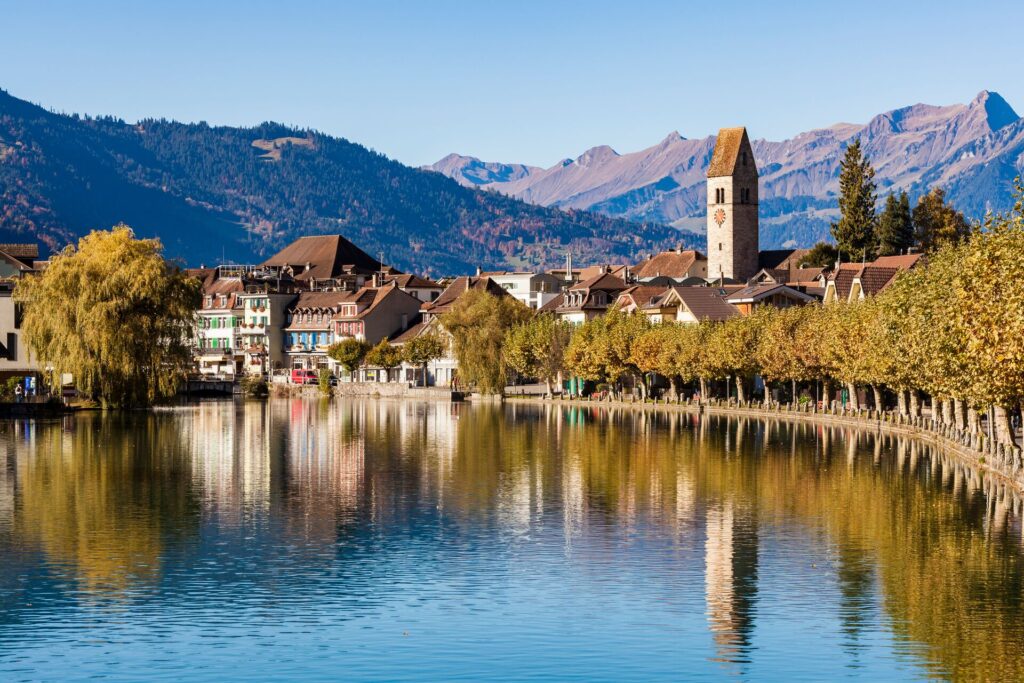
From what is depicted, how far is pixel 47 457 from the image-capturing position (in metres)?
73.9

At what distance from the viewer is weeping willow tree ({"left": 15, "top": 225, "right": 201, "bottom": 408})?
340 feet

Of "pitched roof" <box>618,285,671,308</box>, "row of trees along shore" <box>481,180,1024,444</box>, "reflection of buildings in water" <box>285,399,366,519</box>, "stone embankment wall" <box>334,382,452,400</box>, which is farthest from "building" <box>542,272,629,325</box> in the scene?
"reflection of buildings in water" <box>285,399,366,519</box>

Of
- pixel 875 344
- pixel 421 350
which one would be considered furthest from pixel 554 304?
pixel 875 344

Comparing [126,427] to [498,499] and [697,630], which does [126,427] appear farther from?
[697,630]

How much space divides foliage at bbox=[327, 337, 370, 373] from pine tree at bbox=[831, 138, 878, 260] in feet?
188

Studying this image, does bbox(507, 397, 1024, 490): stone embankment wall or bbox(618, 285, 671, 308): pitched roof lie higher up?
bbox(618, 285, 671, 308): pitched roof

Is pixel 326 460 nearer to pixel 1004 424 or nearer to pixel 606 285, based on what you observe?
pixel 1004 424

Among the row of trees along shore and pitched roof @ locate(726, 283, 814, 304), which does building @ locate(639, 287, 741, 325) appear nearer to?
pitched roof @ locate(726, 283, 814, 304)

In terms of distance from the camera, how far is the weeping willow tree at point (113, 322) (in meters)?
104

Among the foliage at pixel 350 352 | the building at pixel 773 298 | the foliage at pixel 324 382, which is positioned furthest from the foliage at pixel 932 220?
the foliage at pixel 324 382

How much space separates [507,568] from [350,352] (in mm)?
156676

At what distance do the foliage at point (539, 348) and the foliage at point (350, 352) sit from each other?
44.0 meters

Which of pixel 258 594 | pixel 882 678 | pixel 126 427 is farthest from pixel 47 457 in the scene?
pixel 882 678

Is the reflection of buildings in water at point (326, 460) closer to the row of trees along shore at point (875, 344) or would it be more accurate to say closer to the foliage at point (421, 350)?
the row of trees along shore at point (875, 344)
